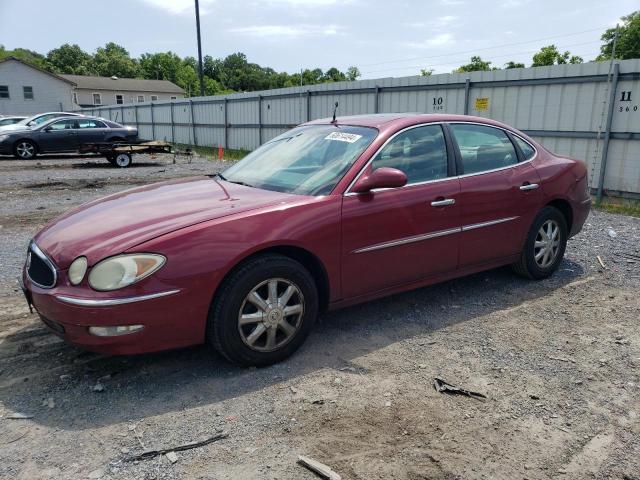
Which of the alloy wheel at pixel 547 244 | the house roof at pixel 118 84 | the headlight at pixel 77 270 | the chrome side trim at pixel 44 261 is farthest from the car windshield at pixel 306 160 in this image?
the house roof at pixel 118 84

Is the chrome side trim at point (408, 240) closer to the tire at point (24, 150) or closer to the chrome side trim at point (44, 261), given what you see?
the chrome side trim at point (44, 261)

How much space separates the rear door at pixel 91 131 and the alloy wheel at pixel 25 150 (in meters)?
1.69

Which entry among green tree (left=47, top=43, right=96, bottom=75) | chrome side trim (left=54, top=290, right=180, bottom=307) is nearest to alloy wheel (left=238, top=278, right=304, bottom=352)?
chrome side trim (left=54, top=290, right=180, bottom=307)

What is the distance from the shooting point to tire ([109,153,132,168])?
674 inches

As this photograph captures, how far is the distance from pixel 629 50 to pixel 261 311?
5678 cm

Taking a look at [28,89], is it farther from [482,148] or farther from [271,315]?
[271,315]

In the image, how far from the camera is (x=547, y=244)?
522cm

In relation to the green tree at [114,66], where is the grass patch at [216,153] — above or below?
below

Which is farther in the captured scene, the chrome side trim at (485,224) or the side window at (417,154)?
the chrome side trim at (485,224)

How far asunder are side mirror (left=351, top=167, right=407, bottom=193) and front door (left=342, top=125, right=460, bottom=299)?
66 millimetres

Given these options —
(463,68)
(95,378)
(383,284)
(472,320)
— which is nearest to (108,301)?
(95,378)

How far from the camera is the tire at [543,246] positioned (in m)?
5.08

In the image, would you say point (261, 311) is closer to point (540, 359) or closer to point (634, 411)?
point (540, 359)

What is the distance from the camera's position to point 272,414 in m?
2.99
